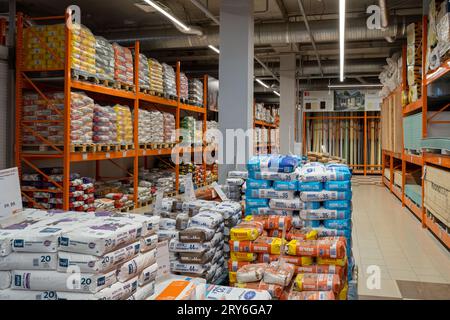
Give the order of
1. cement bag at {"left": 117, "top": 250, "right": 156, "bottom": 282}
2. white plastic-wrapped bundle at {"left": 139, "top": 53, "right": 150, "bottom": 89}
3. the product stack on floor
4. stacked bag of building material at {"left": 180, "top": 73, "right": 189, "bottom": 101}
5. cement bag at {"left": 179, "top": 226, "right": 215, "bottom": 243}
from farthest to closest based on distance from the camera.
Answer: stacked bag of building material at {"left": 180, "top": 73, "right": 189, "bottom": 101} → white plastic-wrapped bundle at {"left": 139, "top": 53, "right": 150, "bottom": 89} → cement bag at {"left": 179, "top": 226, "right": 215, "bottom": 243} → the product stack on floor → cement bag at {"left": 117, "top": 250, "right": 156, "bottom": 282}

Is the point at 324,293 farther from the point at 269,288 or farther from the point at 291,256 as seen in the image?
the point at 291,256

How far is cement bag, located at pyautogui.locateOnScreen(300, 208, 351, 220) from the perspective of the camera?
445cm

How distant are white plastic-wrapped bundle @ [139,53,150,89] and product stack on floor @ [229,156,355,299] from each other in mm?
5169

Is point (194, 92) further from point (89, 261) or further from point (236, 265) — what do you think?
point (89, 261)

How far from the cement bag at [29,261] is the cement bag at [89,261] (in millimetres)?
48

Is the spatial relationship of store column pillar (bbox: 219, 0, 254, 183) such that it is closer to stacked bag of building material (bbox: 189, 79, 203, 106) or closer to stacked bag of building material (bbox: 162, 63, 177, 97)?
stacked bag of building material (bbox: 162, 63, 177, 97)

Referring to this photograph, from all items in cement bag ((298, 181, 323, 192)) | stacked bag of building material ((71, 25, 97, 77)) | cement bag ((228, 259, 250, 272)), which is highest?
stacked bag of building material ((71, 25, 97, 77))

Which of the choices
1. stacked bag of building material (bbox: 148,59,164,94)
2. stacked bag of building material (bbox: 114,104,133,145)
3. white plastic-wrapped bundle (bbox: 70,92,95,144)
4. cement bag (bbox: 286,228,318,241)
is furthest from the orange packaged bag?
stacked bag of building material (bbox: 148,59,164,94)

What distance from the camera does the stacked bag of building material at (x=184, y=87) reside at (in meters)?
11.5

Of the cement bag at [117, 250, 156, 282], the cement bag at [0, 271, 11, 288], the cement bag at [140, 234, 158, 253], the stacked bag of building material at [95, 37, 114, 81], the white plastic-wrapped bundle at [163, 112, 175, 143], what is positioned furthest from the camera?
the white plastic-wrapped bundle at [163, 112, 175, 143]

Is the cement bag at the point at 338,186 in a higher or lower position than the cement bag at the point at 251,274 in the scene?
higher

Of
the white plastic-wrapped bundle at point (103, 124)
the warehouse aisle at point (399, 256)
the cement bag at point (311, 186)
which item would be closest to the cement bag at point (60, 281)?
the cement bag at point (311, 186)

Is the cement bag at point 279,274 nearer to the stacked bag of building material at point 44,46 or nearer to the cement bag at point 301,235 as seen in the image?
the cement bag at point 301,235

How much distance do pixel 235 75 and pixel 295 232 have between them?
4719 millimetres
